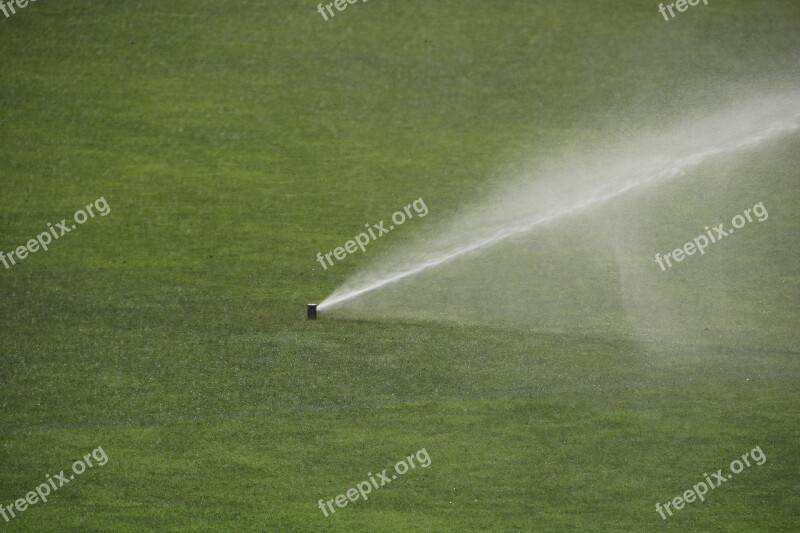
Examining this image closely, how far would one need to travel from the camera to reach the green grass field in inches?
178

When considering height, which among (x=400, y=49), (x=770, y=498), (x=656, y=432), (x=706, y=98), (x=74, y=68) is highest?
(x=74, y=68)

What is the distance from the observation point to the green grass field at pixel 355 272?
4.52 metres

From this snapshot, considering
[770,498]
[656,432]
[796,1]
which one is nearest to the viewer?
[770,498]

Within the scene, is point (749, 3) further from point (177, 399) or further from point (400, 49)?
point (177, 399)

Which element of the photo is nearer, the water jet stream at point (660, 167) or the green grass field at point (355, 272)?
the green grass field at point (355, 272)

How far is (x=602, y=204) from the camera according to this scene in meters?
7.55

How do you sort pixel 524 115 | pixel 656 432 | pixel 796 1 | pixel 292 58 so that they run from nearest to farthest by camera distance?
pixel 656 432 → pixel 524 115 → pixel 292 58 → pixel 796 1

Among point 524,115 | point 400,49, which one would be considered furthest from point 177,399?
point 400,49

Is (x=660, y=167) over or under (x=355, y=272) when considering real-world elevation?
under

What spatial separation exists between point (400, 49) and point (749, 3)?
12.3 feet

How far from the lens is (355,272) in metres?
6.65

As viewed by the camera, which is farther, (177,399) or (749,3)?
(749,3)

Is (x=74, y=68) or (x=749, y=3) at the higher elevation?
(x=74, y=68)

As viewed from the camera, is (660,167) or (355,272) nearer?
(355,272)
